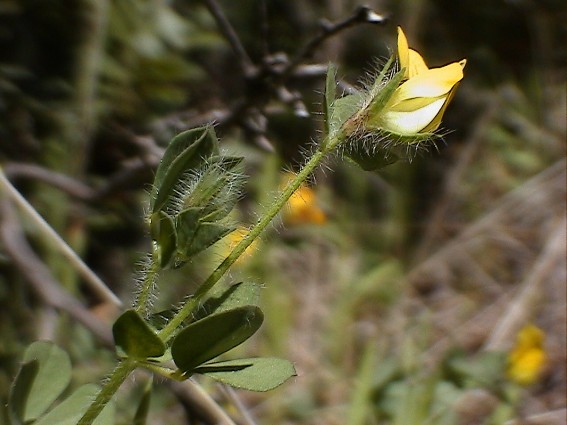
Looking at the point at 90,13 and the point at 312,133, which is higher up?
the point at 312,133

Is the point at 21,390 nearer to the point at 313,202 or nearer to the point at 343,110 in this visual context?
the point at 343,110

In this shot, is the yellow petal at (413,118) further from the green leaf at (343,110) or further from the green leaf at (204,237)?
the green leaf at (204,237)

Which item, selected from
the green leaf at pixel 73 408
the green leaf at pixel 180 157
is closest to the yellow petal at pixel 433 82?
the green leaf at pixel 180 157

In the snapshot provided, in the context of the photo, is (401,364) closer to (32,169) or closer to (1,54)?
(32,169)

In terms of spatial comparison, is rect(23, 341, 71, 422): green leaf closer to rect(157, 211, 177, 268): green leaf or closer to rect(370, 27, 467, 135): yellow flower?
rect(157, 211, 177, 268): green leaf

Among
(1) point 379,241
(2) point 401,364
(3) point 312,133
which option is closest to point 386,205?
(1) point 379,241

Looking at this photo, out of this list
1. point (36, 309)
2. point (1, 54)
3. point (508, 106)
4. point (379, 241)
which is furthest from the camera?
A: point (508, 106)

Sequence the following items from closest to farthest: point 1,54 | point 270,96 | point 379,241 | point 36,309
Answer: point 270,96
point 36,309
point 1,54
point 379,241

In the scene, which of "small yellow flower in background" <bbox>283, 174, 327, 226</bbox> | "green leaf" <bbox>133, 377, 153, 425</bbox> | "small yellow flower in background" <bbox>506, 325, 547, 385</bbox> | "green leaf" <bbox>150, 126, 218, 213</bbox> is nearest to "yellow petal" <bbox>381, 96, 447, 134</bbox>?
"green leaf" <bbox>150, 126, 218, 213</bbox>
